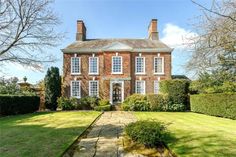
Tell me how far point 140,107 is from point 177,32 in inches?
663

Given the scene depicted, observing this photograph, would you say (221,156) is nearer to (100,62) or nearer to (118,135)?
(118,135)

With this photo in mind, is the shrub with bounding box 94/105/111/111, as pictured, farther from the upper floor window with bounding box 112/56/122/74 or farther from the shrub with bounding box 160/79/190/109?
the shrub with bounding box 160/79/190/109

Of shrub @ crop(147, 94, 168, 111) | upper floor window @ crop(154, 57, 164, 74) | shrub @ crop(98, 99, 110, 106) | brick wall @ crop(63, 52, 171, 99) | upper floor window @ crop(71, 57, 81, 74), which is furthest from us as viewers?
upper floor window @ crop(71, 57, 81, 74)

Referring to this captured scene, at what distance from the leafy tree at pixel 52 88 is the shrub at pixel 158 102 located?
10.1 metres

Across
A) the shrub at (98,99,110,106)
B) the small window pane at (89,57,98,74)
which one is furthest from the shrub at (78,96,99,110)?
the small window pane at (89,57,98,74)

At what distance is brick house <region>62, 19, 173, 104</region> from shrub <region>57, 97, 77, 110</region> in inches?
99.5

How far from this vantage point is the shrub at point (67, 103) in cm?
2691

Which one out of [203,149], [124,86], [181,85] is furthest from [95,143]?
[124,86]

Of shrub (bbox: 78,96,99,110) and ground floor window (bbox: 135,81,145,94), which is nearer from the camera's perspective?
shrub (bbox: 78,96,99,110)

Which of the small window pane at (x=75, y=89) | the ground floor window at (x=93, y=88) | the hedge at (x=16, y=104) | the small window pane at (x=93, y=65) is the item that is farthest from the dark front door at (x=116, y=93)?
the hedge at (x=16, y=104)

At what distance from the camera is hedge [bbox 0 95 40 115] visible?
2045 centimetres

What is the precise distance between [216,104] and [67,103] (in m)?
14.2

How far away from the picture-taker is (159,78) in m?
29.8

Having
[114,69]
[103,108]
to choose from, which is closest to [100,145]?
[103,108]
